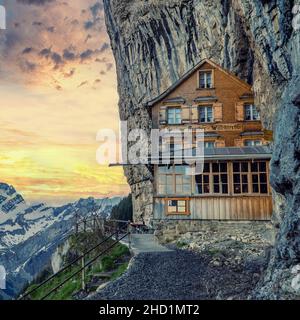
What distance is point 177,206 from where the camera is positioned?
18.0 metres

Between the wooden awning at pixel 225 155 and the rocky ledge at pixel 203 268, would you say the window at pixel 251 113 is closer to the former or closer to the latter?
the wooden awning at pixel 225 155

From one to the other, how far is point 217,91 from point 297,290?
1728 centimetres

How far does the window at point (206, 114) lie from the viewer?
81.0 ft

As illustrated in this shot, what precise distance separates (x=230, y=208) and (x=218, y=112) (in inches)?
352

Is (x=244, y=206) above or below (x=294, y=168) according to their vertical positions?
below

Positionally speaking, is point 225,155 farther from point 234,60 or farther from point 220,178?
point 234,60

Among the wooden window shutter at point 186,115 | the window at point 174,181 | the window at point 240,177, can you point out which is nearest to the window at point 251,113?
the wooden window shutter at point 186,115

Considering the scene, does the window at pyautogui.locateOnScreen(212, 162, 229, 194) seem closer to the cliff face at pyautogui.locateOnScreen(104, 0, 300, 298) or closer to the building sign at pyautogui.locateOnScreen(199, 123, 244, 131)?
the cliff face at pyautogui.locateOnScreen(104, 0, 300, 298)

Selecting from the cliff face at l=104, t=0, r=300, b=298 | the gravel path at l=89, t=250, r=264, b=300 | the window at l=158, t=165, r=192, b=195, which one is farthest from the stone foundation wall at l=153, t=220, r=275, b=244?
the gravel path at l=89, t=250, r=264, b=300

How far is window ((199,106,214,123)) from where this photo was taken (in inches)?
973

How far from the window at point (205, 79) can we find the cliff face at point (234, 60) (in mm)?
2876

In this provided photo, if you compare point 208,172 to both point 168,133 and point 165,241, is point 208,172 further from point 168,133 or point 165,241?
point 168,133

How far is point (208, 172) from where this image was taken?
59.3 feet

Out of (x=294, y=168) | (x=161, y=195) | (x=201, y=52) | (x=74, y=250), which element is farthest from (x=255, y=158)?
(x=201, y=52)
